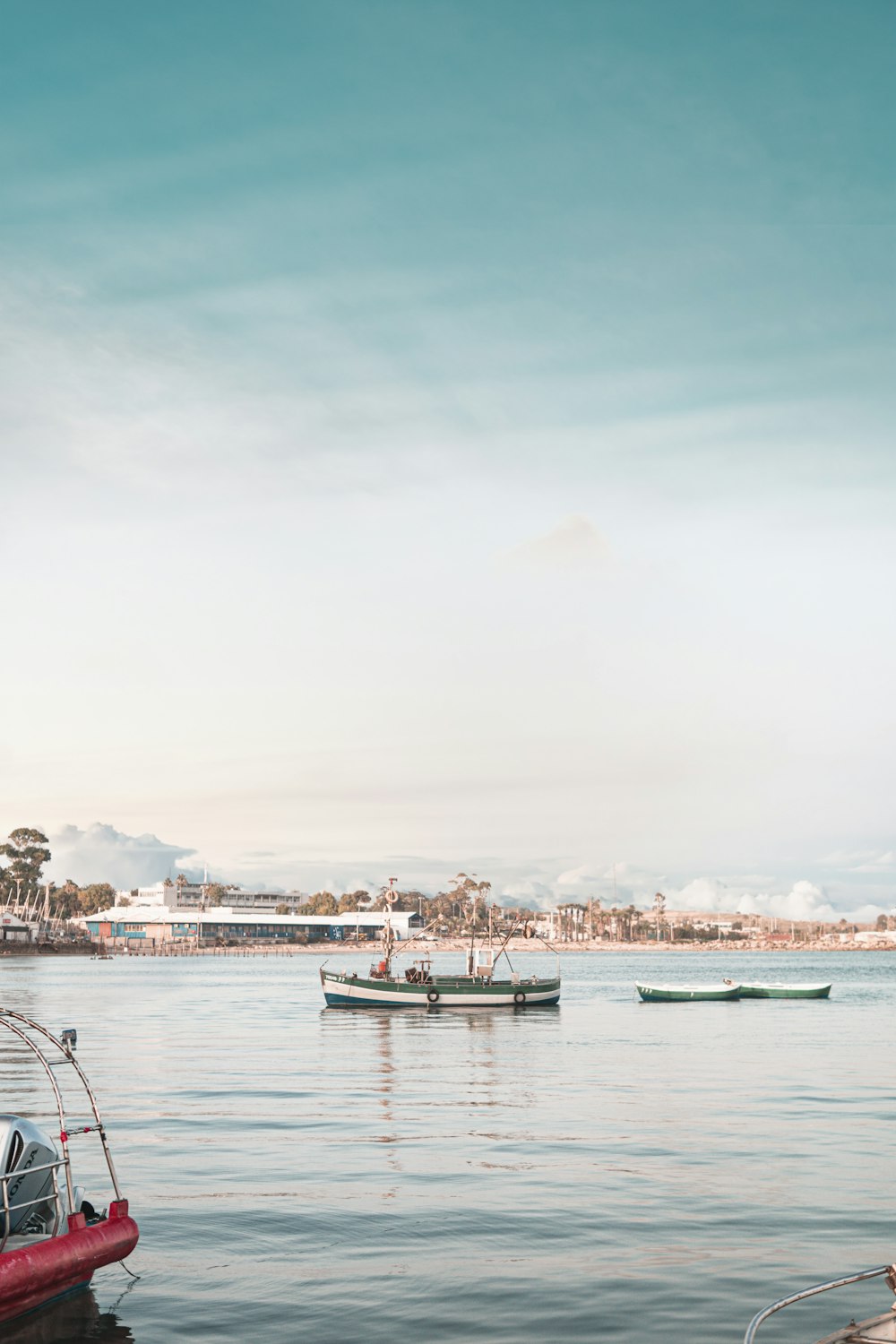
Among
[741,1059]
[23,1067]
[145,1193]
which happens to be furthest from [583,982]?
[145,1193]

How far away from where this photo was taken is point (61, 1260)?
18719mm

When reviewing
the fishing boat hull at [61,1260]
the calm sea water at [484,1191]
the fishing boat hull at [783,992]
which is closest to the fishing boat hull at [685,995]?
the fishing boat hull at [783,992]

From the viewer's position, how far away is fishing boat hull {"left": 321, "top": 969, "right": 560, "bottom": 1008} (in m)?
94.0

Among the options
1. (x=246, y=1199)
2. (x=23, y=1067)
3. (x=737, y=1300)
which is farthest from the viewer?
(x=23, y=1067)

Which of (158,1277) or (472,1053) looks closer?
(158,1277)

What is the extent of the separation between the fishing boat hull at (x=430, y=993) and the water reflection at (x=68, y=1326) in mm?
75398

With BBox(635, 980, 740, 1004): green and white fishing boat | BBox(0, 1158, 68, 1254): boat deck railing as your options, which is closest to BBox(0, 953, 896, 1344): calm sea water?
BBox(0, 1158, 68, 1254): boat deck railing

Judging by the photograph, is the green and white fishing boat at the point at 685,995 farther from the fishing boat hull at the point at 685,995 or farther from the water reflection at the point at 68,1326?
the water reflection at the point at 68,1326

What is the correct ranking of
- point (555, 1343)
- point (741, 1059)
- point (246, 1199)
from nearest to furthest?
point (555, 1343)
point (246, 1199)
point (741, 1059)

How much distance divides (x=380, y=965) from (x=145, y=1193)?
74.3m

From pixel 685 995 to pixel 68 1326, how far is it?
10926 cm

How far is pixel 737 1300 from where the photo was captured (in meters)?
20.4

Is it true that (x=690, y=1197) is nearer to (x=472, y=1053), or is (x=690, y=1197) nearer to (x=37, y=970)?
(x=472, y=1053)

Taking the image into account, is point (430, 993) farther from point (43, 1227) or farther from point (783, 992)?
point (43, 1227)
